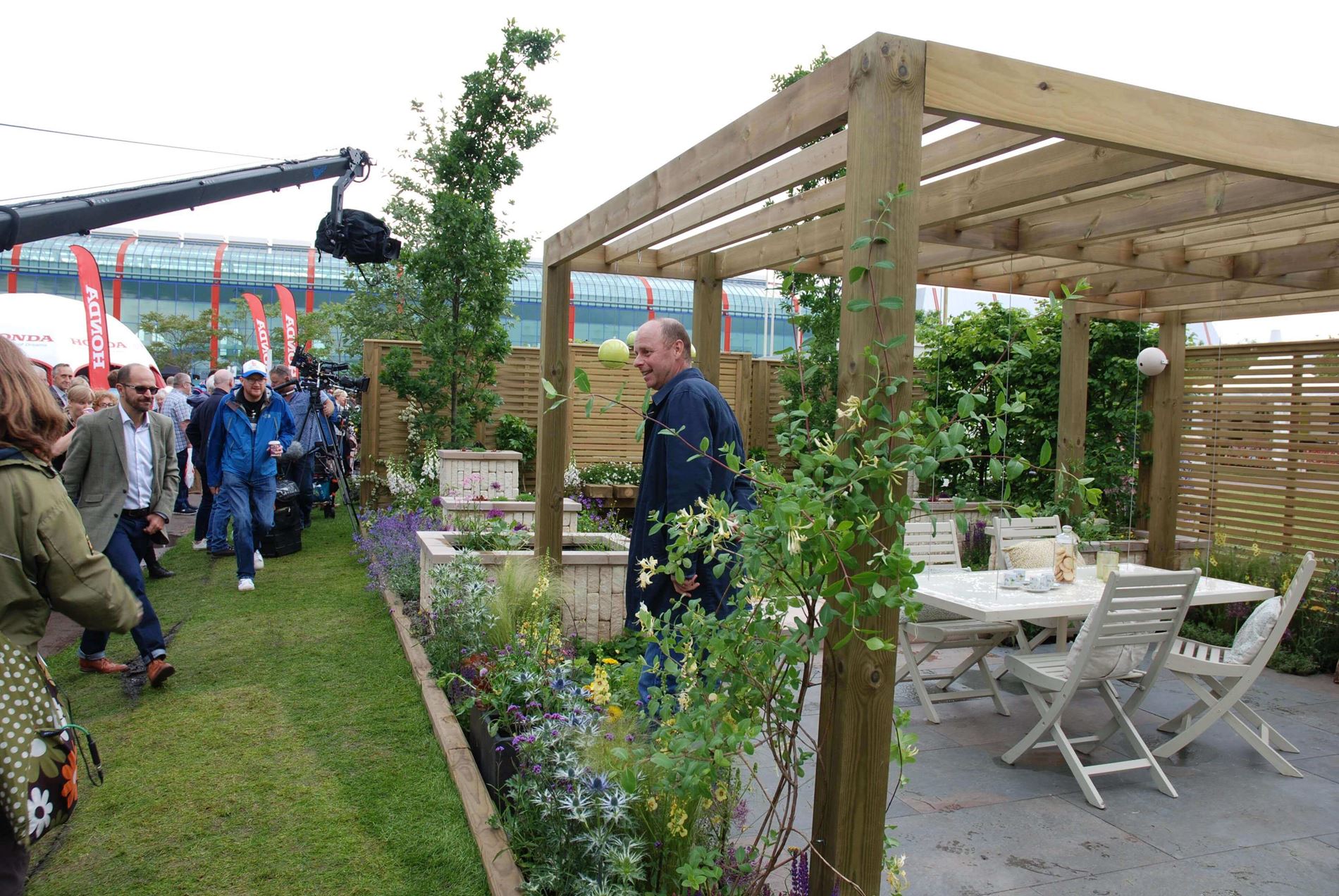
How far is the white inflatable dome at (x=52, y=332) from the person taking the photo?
1562 cm

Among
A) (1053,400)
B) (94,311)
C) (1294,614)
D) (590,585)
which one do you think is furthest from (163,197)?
(1294,614)

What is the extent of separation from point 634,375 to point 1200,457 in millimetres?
6766

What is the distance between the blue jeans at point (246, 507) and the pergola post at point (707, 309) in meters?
3.85

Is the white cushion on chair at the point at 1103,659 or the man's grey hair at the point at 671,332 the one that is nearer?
the man's grey hair at the point at 671,332

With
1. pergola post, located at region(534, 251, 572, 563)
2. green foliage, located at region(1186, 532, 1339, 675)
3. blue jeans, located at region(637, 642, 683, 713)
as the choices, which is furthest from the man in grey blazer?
green foliage, located at region(1186, 532, 1339, 675)

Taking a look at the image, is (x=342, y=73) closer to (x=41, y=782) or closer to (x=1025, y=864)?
(x=41, y=782)

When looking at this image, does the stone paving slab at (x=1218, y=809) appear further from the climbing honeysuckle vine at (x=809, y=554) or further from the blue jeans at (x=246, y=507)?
the blue jeans at (x=246, y=507)

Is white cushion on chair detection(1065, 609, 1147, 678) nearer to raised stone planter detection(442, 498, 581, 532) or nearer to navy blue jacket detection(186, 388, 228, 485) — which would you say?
raised stone planter detection(442, 498, 581, 532)

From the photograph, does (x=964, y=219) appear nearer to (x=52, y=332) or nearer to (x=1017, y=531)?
(x=1017, y=531)

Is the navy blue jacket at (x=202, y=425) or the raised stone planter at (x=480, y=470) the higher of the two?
the navy blue jacket at (x=202, y=425)

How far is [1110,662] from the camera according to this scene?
13.6 ft

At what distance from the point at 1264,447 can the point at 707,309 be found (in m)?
5.22

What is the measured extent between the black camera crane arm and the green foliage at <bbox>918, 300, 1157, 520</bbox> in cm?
726

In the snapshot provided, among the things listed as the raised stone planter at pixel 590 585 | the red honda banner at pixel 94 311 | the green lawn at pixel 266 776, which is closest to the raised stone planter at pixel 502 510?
the green lawn at pixel 266 776
